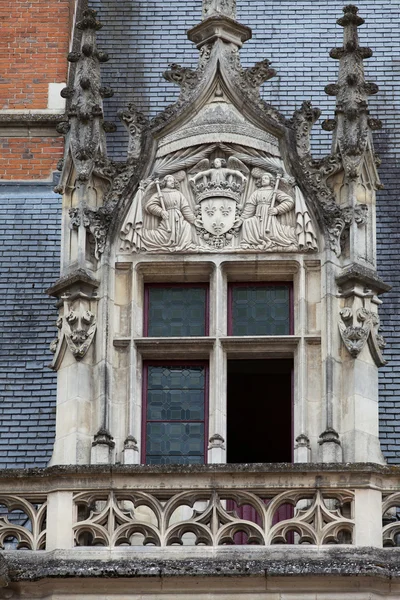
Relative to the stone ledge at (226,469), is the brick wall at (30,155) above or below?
above

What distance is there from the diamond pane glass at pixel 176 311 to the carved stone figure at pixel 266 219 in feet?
2.15

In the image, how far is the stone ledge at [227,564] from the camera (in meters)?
18.2

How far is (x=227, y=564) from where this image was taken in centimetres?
1834

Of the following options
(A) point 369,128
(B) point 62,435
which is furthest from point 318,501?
(A) point 369,128

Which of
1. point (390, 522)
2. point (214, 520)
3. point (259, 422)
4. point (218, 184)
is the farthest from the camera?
point (259, 422)

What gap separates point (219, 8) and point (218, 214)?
7.17 feet

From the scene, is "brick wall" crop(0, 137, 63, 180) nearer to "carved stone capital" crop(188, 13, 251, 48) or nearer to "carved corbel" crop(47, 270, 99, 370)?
"carved stone capital" crop(188, 13, 251, 48)

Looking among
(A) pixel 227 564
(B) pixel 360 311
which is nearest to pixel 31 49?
(B) pixel 360 311

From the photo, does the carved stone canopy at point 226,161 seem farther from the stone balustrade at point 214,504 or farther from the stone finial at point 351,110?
the stone balustrade at point 214,504

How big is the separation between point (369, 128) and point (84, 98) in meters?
2.52

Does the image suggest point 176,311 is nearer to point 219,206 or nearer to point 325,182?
point 219,206

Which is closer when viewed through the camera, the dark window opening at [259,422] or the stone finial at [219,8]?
the stone finial at [219,8]

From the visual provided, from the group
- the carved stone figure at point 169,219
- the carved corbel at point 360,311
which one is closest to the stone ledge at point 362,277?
the carved corbel at point 360,311

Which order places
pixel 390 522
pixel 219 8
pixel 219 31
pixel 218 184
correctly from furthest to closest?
pixel 219 8
pixel 219 31
pixel 218 184
pixel 390 522
